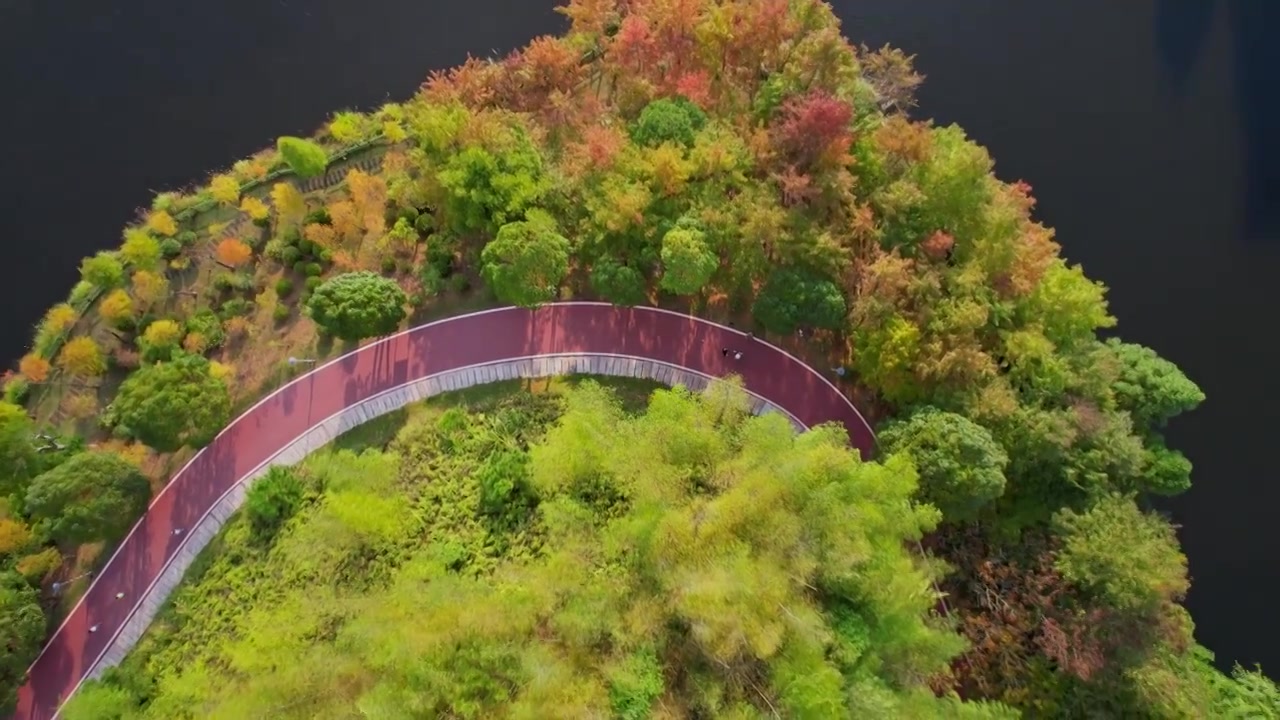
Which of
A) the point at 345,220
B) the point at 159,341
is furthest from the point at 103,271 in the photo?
the point at 345,220

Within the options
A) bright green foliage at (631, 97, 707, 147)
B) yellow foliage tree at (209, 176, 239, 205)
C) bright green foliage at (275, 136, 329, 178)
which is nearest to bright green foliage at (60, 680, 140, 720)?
yellow foliage tree at (209, 176, 239, 205)

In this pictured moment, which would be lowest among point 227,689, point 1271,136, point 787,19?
point 227,689

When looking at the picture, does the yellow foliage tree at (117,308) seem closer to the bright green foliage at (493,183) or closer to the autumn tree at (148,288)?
the autumn tree at (148,288)

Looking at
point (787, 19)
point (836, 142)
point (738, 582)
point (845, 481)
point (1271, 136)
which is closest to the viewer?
point (738, 582)

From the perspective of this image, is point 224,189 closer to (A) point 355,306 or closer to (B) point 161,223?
(B) point 161,223

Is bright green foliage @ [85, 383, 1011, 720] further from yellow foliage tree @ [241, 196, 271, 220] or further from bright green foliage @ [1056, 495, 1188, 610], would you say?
yellow foliage tree @ [241, 196, 271, 220]

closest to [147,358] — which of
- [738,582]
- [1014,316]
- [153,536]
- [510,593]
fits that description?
[153,536]

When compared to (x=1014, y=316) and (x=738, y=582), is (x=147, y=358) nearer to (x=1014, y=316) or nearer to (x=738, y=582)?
(x=738, y=582)

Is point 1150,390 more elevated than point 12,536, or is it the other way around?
point 1150,390
